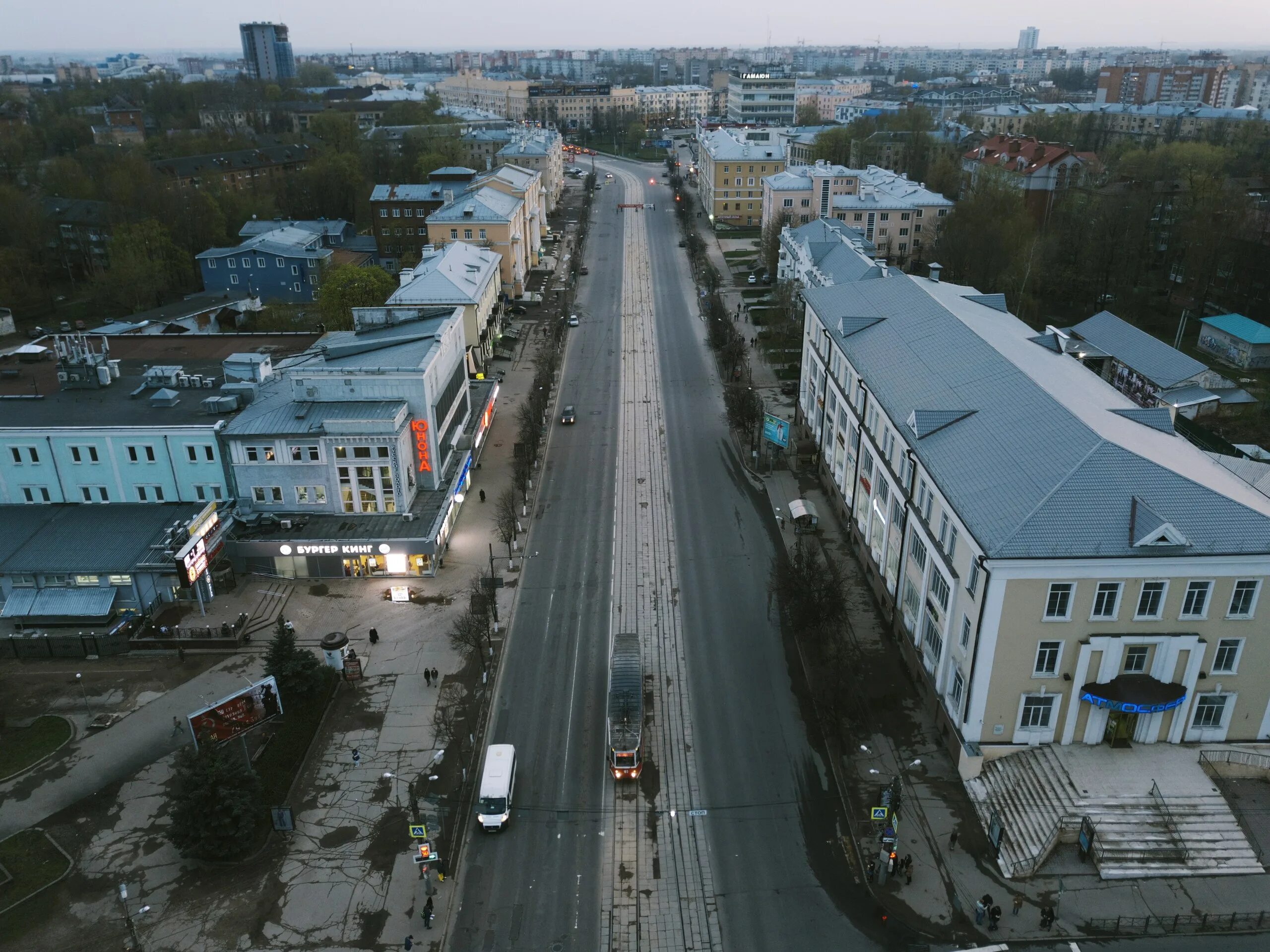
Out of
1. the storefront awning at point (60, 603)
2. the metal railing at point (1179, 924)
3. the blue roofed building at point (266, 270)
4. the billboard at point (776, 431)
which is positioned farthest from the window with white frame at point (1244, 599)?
the blue roofed building at point (266, 270)

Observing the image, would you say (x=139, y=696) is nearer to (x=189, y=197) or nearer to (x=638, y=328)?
(x=638, y=328)

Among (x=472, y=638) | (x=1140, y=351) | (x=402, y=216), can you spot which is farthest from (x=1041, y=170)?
(x=472, y=638)

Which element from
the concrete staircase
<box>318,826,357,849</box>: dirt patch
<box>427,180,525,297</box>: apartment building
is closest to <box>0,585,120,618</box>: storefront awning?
<box>318,826,357,849</box>: dirt patch

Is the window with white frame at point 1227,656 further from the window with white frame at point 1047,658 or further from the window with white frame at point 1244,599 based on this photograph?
the window with white frame at point 1047,658

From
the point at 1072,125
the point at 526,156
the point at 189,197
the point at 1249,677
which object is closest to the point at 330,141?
the point at 526,156

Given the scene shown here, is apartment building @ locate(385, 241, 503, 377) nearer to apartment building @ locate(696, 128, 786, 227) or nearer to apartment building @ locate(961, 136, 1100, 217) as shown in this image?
apartment building @ locate(961, 136, 1100, 217)
